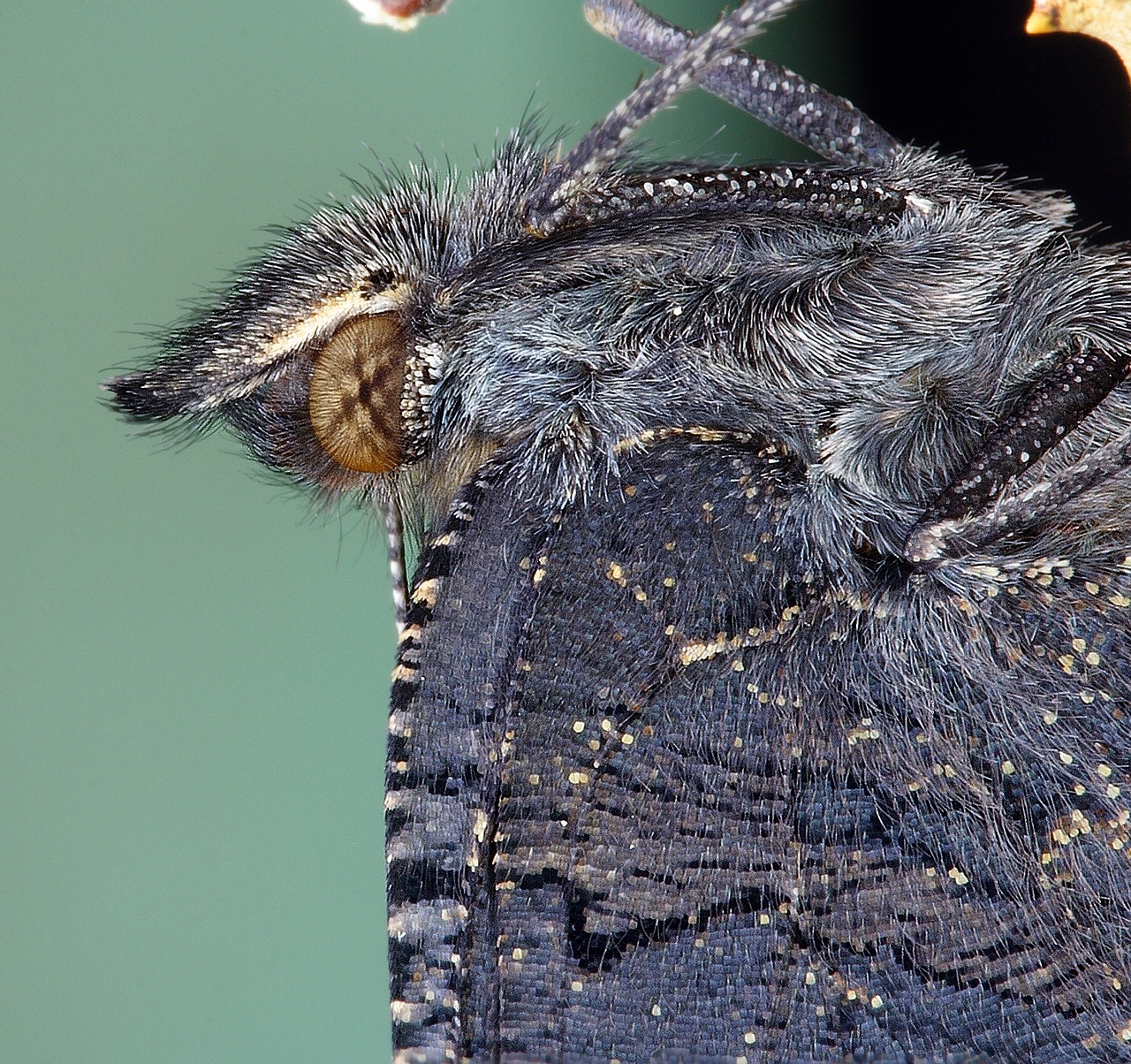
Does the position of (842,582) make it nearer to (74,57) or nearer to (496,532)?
(496,532)

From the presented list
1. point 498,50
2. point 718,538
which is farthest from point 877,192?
point 498,50

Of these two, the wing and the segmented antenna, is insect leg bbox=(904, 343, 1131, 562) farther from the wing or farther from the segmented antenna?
the segmented antenna

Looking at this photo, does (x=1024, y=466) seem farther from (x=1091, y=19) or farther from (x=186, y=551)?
(x=186, y=551)

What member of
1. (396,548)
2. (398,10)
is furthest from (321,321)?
(398,10)

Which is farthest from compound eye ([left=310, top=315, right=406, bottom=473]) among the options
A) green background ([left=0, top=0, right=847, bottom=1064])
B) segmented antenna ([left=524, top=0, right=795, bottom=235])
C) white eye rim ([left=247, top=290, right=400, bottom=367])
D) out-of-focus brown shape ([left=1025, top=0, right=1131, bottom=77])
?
out-of-focus brown shape ([left=1025, top=0, right=1131, bottom=77])

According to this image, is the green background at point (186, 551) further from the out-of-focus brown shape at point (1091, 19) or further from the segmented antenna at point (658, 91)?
the segmented antenna at point (658, 91)

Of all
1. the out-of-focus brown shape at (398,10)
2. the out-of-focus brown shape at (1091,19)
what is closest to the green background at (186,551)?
the out-of-focus brown shape at (398,10)
